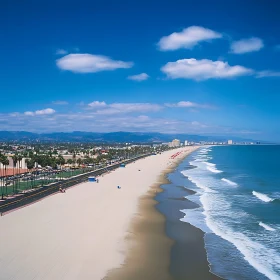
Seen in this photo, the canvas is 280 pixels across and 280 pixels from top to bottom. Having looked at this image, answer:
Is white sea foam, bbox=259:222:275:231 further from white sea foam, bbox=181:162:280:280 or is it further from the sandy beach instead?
the sandy beach

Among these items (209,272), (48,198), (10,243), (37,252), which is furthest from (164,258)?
(48,198)

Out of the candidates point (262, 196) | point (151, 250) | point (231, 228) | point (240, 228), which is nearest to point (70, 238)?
point (151, 250)

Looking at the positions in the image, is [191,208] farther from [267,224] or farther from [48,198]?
[48,198]

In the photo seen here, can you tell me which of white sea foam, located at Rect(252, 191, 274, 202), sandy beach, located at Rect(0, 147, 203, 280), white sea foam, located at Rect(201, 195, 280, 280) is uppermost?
sandy beach, located at Rect(0, 147, 203, 280)

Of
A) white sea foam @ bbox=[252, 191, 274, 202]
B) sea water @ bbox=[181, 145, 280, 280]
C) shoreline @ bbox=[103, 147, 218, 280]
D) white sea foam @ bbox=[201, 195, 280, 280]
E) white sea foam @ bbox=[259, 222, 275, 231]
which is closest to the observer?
shoreline @ bbox=[103, 147, 218, 280]

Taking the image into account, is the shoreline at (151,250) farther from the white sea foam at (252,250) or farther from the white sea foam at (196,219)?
the white sea foam at (252,250)

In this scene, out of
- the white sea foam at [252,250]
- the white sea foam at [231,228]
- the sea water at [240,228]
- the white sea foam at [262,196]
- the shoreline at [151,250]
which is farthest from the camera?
the white sea foam at [262,196]

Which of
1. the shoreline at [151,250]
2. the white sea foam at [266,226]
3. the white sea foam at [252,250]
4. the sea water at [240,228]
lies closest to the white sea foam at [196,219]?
the sea water at [240,228]

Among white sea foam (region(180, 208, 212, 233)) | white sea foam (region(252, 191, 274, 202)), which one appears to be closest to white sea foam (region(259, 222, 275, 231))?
white sea foam (region(180, 208, 212, 233))

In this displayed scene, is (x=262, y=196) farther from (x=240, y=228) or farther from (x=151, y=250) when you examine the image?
(x=151, y=250)
